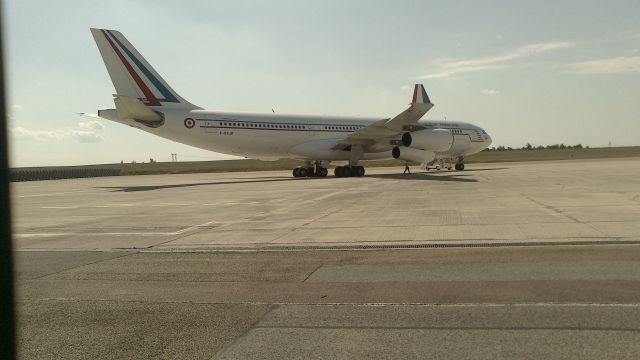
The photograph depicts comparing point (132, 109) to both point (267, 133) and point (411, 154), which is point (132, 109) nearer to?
point (267, 133)

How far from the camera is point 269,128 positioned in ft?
105

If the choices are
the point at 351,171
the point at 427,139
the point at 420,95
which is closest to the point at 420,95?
the point at 420,95

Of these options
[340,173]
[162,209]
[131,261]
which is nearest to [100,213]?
[162,209]

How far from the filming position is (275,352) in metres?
4.16

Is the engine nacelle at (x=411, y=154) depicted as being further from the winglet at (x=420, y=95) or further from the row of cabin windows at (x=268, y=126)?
the row of cabin windows at (x=268, y=126)

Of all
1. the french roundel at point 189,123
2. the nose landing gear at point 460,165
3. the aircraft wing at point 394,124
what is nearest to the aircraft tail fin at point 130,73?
the french roundel at point 189,123

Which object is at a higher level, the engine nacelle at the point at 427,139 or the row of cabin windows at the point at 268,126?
the row of cabin windows at the point at 268,126

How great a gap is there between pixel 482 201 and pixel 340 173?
20.2 metres

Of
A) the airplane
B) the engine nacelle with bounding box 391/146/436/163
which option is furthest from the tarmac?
the engine nacelle with bounding box 391/146/436/163

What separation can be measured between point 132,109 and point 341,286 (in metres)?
23.1

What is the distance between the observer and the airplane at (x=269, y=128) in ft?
90.5

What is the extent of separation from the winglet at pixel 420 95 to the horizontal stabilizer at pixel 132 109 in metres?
14.6

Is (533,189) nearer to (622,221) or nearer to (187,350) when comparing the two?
(622,221)

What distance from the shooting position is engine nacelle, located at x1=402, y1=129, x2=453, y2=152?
105ft
